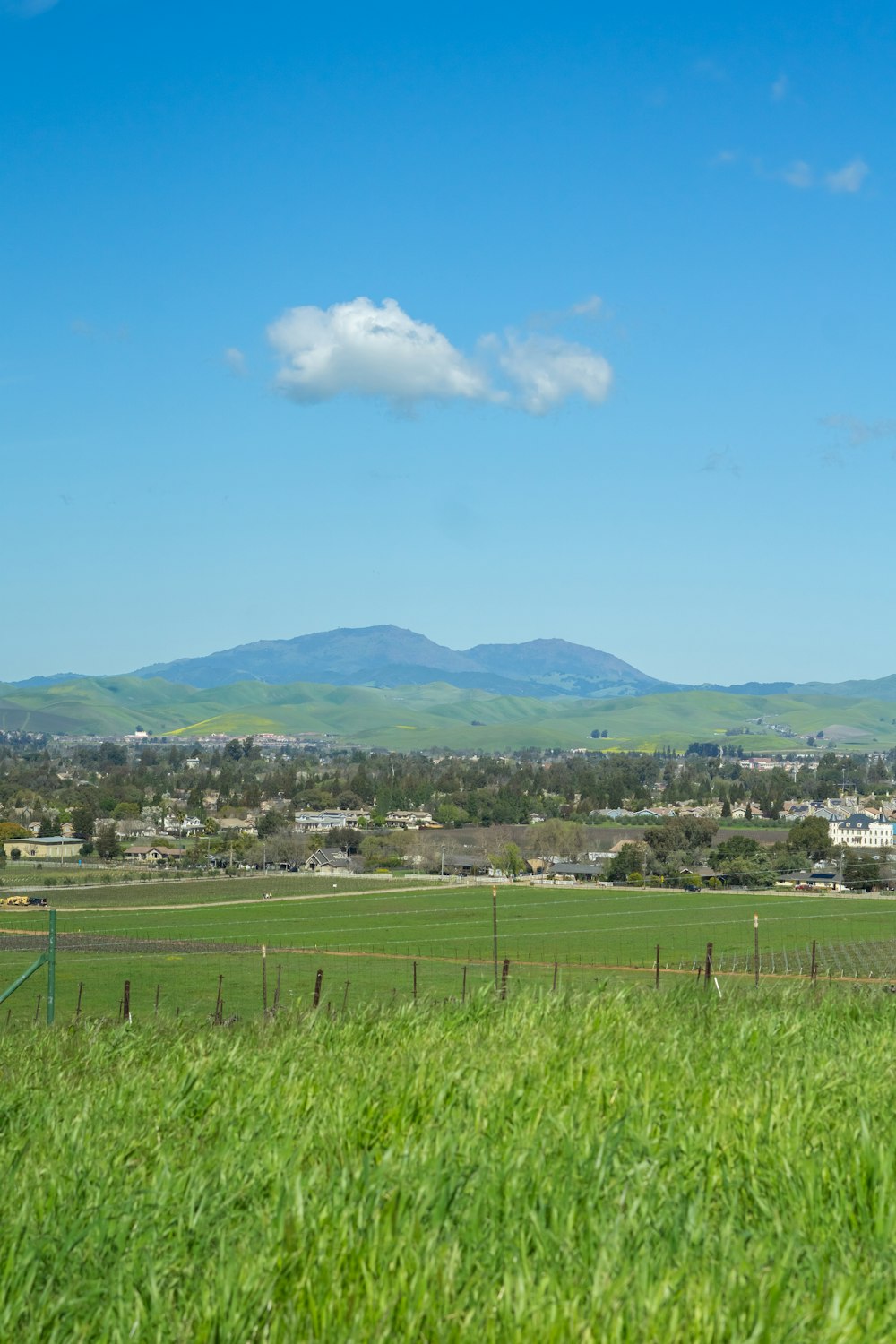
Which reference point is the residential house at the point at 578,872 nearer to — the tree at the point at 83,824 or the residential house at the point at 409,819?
the residential house at the point at 409,819

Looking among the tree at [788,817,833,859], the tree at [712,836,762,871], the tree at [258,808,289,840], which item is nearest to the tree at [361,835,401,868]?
the tree at [258,808,289,840]

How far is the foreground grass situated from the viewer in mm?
4285

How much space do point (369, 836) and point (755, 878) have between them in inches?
1442

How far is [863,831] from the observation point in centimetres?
13625

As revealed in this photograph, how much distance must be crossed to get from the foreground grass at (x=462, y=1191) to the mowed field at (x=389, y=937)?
23.4 metres

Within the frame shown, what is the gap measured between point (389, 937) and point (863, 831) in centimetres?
8218

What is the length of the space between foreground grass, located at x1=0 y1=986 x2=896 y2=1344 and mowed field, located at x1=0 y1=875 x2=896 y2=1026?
23417 mm

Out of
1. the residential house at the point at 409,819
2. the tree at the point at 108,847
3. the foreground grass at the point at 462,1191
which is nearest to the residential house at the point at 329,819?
the residential house at the point at 409,819

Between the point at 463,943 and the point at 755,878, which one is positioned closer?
the point at 463,943

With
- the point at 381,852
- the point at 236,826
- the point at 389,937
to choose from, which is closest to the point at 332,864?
the point at 381,852

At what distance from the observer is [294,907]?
3260 inches

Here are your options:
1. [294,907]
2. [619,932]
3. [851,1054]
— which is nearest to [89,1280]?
[851,1054]

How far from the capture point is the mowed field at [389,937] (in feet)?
147

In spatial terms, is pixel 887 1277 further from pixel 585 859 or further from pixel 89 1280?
pixel 585 859
